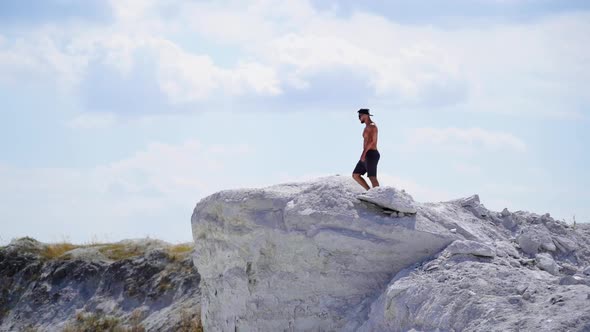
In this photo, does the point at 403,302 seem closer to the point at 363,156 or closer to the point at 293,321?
the point at 293,321

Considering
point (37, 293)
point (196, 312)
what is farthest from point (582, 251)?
point (37, 293)

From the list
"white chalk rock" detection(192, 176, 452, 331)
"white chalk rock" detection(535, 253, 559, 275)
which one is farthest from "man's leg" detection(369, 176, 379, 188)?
"white chalk rock" detection(535, 253, 559, 275)

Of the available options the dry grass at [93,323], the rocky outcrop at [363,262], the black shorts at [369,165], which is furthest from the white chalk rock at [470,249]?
the dry grass at [93,323]

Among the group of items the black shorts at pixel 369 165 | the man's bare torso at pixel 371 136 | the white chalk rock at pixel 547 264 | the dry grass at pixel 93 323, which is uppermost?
the man's bare torso at pixel 371 136

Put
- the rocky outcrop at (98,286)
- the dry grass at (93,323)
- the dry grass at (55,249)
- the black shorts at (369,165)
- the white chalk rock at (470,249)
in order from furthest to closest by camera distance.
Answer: the dry grass at (55,249)
the dry grass at (93,323)
the rocky outcrop at (98,286)
the black shorts at (369,165)
the white chalk rock at (470,249)

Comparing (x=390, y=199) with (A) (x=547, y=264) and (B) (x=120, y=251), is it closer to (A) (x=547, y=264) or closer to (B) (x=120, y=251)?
(A) (x=547, y=264)

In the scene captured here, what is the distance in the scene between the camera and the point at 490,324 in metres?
9.85

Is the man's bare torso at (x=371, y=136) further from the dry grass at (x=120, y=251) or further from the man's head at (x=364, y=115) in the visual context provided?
the dry grass at (x=120, y=251)

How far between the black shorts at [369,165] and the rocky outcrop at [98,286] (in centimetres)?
764

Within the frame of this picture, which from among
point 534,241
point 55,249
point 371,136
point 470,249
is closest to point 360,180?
point 371,136

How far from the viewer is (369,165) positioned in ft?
45.6

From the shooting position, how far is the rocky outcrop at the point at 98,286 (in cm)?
2127

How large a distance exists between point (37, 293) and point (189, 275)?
5.04 metres

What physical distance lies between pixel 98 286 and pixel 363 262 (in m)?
12.6
